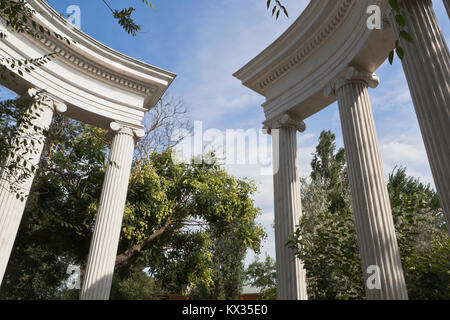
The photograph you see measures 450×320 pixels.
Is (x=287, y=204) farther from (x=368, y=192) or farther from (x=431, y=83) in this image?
(x=431, y=83)

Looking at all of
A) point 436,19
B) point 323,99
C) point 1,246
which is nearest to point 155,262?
point 1,246

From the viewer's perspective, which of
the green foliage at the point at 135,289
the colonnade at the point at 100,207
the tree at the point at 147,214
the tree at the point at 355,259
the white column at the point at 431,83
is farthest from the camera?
the green foliage at the point at 135,289

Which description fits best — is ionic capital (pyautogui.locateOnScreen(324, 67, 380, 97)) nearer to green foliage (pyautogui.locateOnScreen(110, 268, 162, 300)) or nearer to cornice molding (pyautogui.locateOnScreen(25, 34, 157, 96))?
cornice molding (pyautogui.locateOnScreen(25, 34, 157, 96))

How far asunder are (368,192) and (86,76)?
22.3 m

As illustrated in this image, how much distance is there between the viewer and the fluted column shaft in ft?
63.5

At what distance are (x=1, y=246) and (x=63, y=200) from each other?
18658 mm

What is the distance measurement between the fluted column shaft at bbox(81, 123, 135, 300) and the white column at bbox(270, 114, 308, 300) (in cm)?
1059

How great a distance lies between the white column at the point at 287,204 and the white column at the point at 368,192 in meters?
4.81

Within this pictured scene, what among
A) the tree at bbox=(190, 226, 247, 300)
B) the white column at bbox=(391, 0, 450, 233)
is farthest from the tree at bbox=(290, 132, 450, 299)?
the tree at bbox=(190, 226, 247, 300)

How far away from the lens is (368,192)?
14.3 meters

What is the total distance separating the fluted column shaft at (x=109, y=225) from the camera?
1936 cm

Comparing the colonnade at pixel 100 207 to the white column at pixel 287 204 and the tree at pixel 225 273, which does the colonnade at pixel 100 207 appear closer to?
the white column at pixel 287 204

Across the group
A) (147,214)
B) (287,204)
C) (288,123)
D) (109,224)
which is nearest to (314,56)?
(288,123)

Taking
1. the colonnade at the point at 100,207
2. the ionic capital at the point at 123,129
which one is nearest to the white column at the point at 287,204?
the colonnade at the point at 100,207
